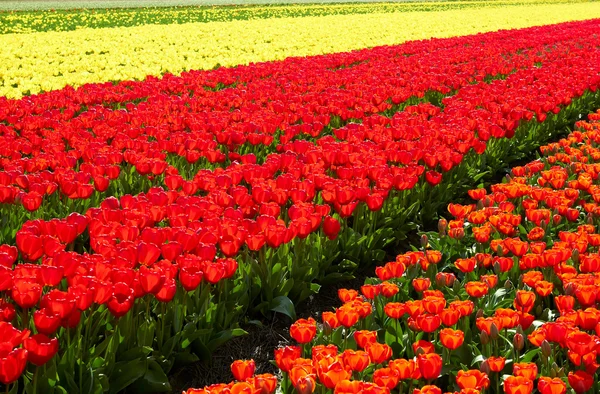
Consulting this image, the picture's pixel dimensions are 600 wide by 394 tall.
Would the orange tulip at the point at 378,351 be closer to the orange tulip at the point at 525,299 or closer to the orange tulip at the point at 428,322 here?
the orange tulip at the point at 428,322

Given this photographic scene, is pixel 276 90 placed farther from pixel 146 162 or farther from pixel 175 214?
pixel 175 214

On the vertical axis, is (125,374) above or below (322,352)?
below

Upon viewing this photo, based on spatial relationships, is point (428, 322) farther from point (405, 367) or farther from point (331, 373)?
point (331, 373)

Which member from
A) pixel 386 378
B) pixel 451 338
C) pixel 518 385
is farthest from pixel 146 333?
pixel 518 385

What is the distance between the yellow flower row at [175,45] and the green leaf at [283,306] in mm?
7369

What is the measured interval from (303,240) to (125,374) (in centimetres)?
149

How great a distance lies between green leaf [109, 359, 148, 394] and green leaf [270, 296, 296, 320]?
3.18ft

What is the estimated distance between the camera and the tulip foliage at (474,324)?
7.59ft

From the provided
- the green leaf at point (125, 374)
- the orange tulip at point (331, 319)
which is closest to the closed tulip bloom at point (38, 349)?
the green leaf at point (125, 374)

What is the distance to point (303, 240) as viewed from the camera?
4.02 m

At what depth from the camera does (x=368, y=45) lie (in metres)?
19.6

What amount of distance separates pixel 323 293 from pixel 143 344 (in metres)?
1.53

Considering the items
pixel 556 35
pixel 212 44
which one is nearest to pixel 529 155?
pixel 212 44

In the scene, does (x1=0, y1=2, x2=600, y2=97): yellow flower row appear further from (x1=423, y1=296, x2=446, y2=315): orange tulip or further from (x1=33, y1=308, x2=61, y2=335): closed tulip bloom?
(x1=423, y1=296, x2=446, y2=315): orange tulip
